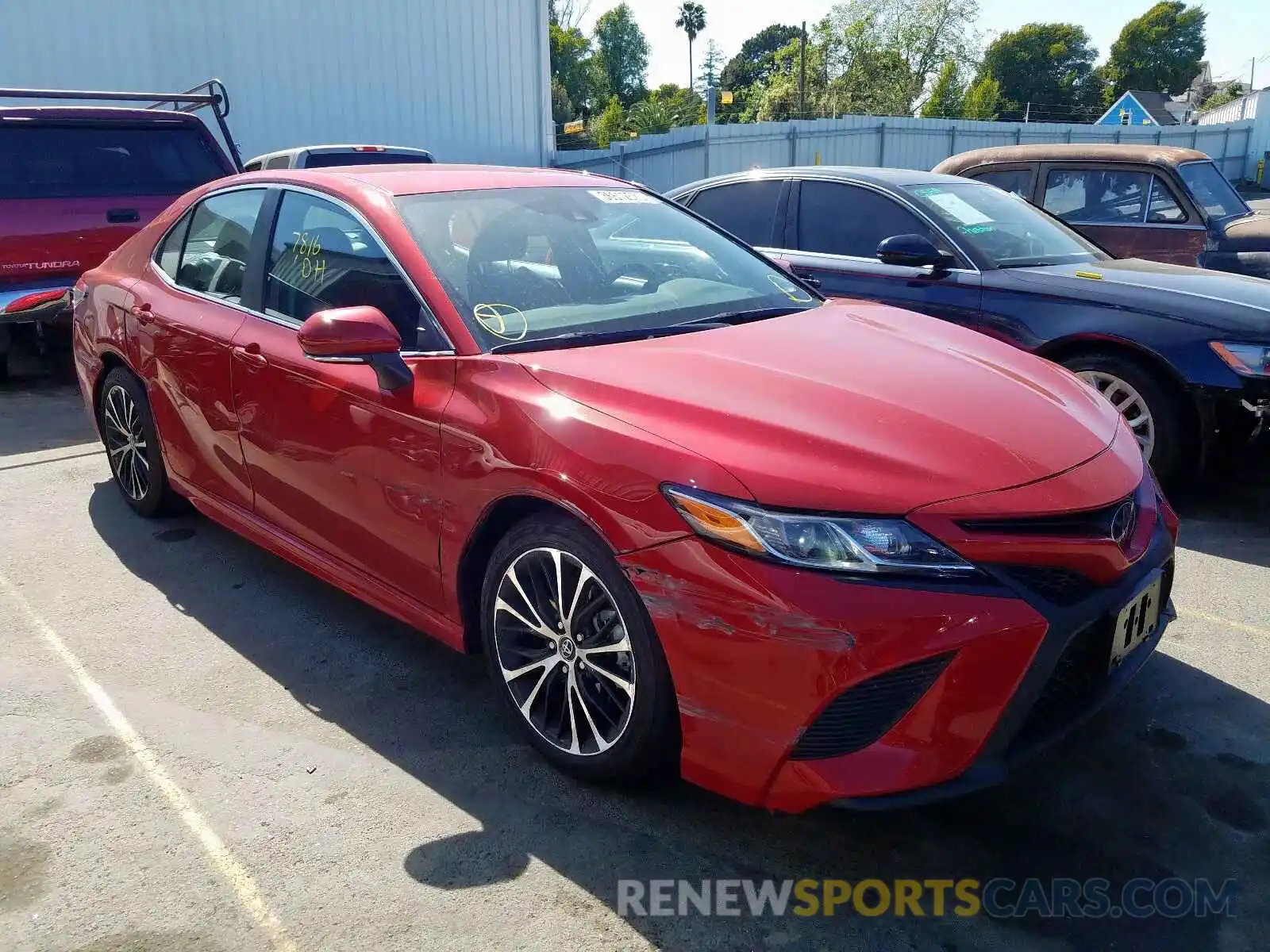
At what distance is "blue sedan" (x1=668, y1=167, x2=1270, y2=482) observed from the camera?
4539 millimetres

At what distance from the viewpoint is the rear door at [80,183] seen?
6961 mm

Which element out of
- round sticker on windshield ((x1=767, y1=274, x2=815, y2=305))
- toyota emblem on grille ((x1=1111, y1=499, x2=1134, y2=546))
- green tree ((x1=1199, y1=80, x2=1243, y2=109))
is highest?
green tree ((x1=1199, y1=80, x2=1243, y2=109))

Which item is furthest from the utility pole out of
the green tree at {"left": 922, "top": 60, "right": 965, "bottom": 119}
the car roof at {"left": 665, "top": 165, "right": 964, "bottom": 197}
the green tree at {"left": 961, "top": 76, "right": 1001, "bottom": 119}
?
the car roof at {"left": 665, "top": 165, "right": 964, "bottom": 197}

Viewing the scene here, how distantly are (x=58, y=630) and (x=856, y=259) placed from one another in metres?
4.20

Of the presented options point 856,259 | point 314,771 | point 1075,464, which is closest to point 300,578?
point 314,771

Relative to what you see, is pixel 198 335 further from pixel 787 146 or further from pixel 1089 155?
pixel 787 146

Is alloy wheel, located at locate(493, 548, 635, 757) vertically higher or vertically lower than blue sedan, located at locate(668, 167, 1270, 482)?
lower

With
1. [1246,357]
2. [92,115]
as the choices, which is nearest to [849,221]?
[1246,357]

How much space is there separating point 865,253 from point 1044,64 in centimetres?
8160

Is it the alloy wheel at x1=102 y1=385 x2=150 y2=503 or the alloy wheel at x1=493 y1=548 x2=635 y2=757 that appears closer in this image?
the alloy wheel at x1=493 y1=548 x2=635 y2=757

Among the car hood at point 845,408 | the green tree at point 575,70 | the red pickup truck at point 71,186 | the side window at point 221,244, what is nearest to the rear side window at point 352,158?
the red pickup truck at point 71,186

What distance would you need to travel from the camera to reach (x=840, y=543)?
85.9 inches

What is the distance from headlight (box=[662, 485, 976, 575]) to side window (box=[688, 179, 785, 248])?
416 centimetres

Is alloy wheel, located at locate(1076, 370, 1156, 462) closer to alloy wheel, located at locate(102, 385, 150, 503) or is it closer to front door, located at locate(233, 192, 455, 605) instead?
front door, located at locate(233, 192, 455, 605)
